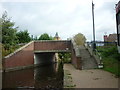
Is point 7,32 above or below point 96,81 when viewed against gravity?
above

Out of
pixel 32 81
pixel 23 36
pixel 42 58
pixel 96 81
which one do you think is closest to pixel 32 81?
pixel 32 81

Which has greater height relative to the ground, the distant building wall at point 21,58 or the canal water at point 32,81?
the distant building wall at point 21,58

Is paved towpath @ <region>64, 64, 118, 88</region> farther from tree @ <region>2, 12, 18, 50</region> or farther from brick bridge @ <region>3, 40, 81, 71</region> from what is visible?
tree @ <region>2, 12, 18, 50</region>

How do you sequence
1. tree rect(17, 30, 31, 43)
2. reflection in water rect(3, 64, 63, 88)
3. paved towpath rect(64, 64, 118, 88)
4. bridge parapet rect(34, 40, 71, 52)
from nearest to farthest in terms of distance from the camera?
paved towpath rect(64, 64, 118, 88) → reflection in water rect(3, 64, 63, 88) → bridge parapet rect(34, 40, 71, 52) → tree rect(17, 30, 31, 43)

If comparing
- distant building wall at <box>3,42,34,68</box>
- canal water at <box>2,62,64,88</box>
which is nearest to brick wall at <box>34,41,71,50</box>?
distant building wall at <box>3,42,34,68</box>

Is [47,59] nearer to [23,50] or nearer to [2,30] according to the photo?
[23,50]

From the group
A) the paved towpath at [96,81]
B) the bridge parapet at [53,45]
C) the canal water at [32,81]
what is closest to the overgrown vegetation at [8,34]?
the bridge parapet at [53,45]

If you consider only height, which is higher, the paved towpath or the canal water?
the paved towpath

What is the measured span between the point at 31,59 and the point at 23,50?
2.98 m

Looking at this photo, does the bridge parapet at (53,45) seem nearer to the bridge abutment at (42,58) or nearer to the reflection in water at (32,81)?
the bridge abutment at (42,58)

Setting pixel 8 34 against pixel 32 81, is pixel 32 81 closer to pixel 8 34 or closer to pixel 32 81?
pixel 32 81

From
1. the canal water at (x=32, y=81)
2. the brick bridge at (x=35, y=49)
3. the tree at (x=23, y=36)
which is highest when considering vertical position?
the tree at (x=23, y=36)

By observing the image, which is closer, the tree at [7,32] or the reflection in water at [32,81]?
the reflection in water at [32,81]

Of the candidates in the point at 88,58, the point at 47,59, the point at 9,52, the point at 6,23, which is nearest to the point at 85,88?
the point at 88,58
